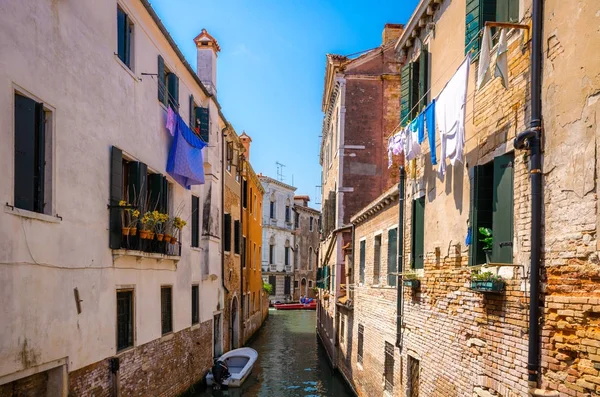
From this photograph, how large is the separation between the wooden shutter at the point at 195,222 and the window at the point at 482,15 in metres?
8.75

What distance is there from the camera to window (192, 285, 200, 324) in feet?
46.4

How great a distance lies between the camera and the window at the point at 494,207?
5777 millimetres

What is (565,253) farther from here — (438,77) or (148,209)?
(148,209)

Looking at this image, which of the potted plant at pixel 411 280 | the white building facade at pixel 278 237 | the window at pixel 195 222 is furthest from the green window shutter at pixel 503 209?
the white building facade at pixel 278 237

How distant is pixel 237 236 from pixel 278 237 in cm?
2902

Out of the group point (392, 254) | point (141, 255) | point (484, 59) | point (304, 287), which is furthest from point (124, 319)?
point (304, 287)

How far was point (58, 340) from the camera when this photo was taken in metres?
6.89

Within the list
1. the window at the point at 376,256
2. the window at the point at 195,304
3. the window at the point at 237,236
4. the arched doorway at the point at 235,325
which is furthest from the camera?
the window at the point at 237,236

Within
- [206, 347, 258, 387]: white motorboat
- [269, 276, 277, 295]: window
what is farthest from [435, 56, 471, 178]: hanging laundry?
[269, 276, 277, 295]: window

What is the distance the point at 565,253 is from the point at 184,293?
977 centimetres

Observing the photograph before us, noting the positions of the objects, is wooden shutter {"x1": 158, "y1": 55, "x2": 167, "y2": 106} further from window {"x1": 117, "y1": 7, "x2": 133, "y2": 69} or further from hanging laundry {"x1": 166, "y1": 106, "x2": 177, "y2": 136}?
window {"x1": 117, "y1": 7, "x2": 133, "y2": 69}

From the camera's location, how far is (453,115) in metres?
6.84

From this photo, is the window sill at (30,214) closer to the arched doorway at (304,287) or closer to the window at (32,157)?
the window at (32,157)

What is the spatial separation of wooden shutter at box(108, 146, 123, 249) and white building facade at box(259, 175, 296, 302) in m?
39.0
